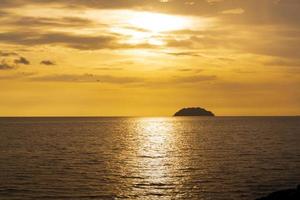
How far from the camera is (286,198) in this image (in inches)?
1980

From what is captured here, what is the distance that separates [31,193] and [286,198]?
33123 millimetres

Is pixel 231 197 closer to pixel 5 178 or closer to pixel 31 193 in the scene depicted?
pixel 31 193

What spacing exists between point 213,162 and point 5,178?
143ft

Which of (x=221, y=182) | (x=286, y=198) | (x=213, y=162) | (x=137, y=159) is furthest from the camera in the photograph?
(x=137, y=159)

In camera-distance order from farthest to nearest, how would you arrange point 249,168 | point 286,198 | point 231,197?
1. point 249,168
2. point 231,197
3. point 286,198

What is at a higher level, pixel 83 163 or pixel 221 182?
pixel 83 163

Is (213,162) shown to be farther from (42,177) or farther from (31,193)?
(31,193)

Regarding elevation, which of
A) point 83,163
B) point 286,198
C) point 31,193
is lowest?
point 286,198

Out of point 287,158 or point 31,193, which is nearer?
point 31,193

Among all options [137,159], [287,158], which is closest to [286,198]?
[287,158]

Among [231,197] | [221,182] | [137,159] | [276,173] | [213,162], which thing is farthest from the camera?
[137,159]

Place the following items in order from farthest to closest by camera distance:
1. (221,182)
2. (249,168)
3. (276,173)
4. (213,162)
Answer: (213,162) → (249,168) → (276,173) → (221,182)

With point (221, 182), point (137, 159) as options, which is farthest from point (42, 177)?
point (137, 159)

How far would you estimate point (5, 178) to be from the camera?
73.7 metres
